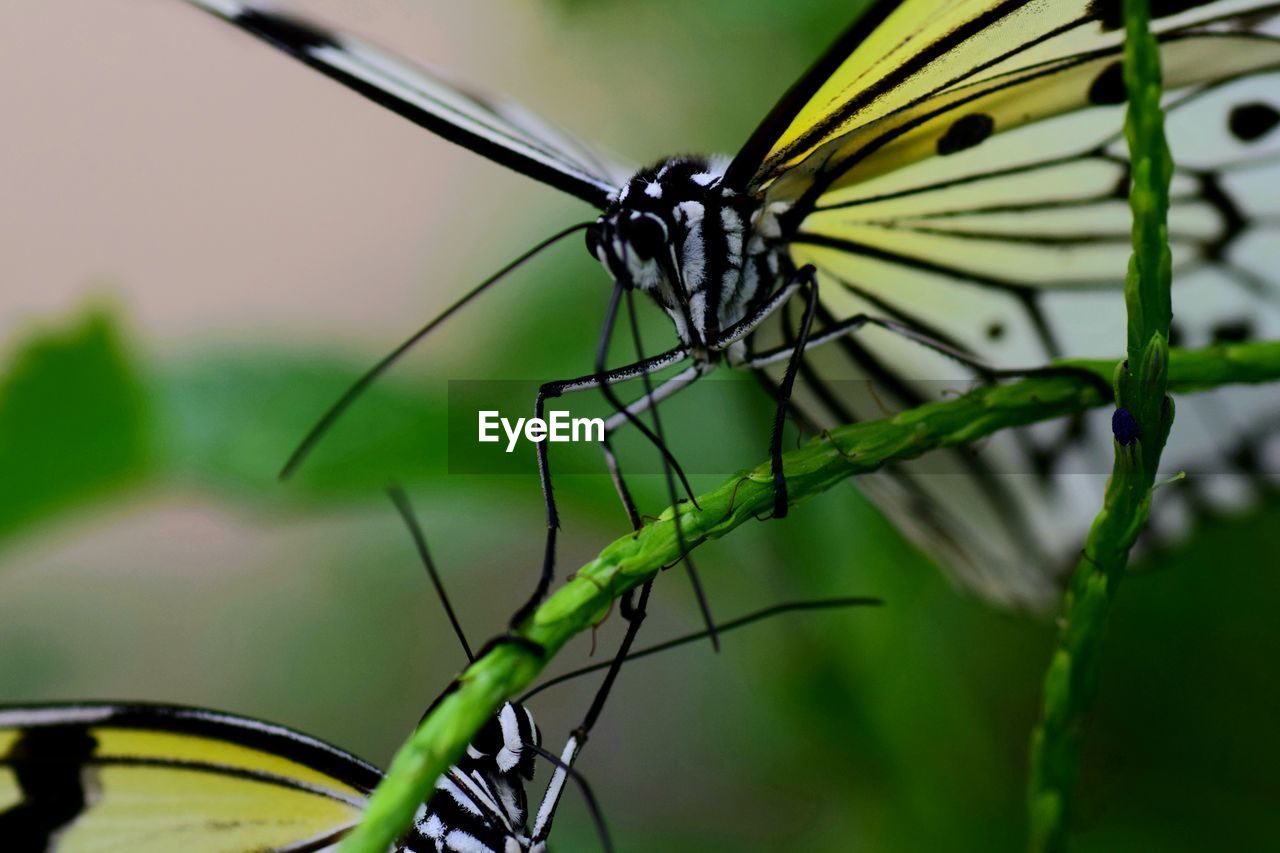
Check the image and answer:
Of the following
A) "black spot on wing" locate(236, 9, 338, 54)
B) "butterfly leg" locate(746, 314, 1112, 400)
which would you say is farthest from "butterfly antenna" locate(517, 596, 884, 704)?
"black spot on wing" locate(236, 9, 338, 54)

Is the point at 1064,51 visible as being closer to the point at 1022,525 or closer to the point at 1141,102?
the point at 1141,102

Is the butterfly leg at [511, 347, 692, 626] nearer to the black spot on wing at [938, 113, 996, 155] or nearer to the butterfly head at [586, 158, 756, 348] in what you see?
the butterfly head at [586, 158, 756, 348]

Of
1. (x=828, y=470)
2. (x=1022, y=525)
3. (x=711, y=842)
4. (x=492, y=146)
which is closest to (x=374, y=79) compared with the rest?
(x=492, y=146)

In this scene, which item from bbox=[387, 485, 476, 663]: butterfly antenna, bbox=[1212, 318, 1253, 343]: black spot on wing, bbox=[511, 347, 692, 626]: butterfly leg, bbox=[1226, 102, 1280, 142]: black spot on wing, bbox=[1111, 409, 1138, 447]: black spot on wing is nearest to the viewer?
bbox=[1111, 409, 1138, 447]: black spot on wing

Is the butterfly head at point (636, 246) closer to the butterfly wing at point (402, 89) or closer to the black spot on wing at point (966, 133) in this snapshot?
the butterfly wing at point (402, 89)

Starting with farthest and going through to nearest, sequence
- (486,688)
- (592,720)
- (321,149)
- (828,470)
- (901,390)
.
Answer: (321,149) → (901,390) → (592,720) → (828,470) → (486,688)
